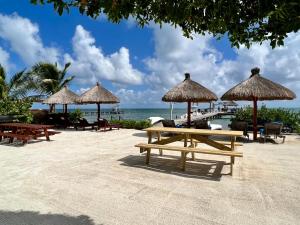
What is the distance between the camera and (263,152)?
9031 millimetres

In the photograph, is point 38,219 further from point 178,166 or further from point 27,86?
point 27,86

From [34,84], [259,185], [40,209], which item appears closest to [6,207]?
[40,209]

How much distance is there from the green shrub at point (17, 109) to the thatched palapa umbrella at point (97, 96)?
2.99 m

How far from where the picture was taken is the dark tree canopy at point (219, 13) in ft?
8.60

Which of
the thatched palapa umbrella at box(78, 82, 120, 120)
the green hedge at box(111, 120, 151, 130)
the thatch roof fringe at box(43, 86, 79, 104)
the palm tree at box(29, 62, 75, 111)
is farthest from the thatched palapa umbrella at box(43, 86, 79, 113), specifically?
the palm tree at box(29, 62, 75, 111)

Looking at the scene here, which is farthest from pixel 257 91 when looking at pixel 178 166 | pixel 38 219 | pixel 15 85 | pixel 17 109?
pixel 15 85

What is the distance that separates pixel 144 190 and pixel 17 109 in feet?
42.3

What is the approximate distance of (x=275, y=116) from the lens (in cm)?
1505

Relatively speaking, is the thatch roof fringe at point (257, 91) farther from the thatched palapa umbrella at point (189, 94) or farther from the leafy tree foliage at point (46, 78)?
the leafy tree foliage at point (46, 78)

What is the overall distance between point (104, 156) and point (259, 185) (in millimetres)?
4379

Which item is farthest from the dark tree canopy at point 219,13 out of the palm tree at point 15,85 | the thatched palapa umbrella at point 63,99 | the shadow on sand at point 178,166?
the palm tree at point 15,85

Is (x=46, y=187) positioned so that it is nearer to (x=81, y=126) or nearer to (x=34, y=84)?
(x=81, y=126)

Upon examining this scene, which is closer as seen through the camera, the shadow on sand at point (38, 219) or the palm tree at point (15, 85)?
the shadow on sand at point (38, 219)

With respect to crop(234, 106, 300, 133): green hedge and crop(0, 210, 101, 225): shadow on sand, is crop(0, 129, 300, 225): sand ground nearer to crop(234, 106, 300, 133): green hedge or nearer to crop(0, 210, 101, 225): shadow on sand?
crop(0, 210, 101, 225): shadow on sand
